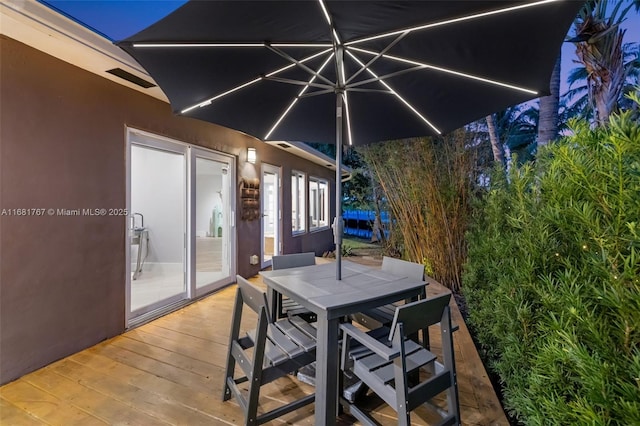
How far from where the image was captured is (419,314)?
145 cm

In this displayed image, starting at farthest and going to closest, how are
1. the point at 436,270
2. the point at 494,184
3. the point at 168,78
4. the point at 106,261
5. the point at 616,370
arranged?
the point at 436,270 < the point at 106,261 < the point at 494,184 < the point at 168,78 < the point at 616,370

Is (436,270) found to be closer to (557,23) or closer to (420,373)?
(420,373)

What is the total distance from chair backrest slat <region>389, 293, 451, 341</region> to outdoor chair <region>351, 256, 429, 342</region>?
0.48 meters

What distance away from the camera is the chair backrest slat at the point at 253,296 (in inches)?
64.9

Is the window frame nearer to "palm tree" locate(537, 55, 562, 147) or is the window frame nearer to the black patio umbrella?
"palm tree" locate(537, 55, 562, 147)

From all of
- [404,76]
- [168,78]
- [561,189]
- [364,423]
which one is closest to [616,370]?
[561,189]

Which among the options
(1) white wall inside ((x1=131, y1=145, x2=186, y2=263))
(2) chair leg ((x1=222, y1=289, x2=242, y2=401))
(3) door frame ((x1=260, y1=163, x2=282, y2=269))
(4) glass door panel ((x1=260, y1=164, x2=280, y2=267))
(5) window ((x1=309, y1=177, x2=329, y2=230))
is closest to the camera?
(2) chair leg ((x1=222, y1=289, x2=242, y2=401))

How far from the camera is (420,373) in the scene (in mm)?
2332

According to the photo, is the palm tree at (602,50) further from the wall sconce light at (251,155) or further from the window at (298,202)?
the window at (298,202)

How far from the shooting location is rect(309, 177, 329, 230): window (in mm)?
8828

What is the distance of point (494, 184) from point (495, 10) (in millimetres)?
1700

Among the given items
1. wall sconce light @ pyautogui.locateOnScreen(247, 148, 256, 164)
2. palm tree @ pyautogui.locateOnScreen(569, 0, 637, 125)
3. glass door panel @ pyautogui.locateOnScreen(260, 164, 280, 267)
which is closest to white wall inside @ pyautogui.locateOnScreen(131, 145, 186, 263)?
wall sconce light @ pyautogui.locateOnScreen(247, 148, 256, 164)

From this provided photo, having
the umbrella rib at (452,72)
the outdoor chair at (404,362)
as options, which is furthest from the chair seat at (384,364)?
the umbrella rib at (452,72)

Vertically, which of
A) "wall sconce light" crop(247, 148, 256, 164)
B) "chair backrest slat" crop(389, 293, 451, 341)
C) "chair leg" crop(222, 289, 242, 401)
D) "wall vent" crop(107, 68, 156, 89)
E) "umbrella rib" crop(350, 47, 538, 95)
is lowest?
"chair leg" crop(222, 289, 242, 401)
